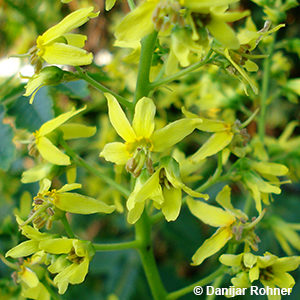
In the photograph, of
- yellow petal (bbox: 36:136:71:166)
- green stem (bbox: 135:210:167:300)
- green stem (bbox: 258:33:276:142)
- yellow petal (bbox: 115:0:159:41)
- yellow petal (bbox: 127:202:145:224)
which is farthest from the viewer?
green stem (bbox: 258:33:276:142)

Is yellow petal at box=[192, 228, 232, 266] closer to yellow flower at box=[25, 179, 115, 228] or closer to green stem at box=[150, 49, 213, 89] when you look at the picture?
yellow flower at box=[25, 179, 115, 228]

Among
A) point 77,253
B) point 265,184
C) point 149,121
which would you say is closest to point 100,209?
point 77,253

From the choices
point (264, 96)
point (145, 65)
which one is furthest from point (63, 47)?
point (264, 96)

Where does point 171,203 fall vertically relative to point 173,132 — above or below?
below

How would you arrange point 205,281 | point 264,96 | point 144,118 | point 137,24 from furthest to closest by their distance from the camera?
point 264,96
point 205,281
point 144,118
point 137,24

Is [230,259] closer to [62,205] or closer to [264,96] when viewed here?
[62,205]

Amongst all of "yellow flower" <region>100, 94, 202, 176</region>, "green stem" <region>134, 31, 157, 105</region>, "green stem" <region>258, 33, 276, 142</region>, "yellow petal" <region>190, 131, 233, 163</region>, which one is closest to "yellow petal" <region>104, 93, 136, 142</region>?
"yellow flower" <region>100, 94, 202, 176</region>

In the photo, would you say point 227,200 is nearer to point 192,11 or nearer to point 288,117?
point 192,11
